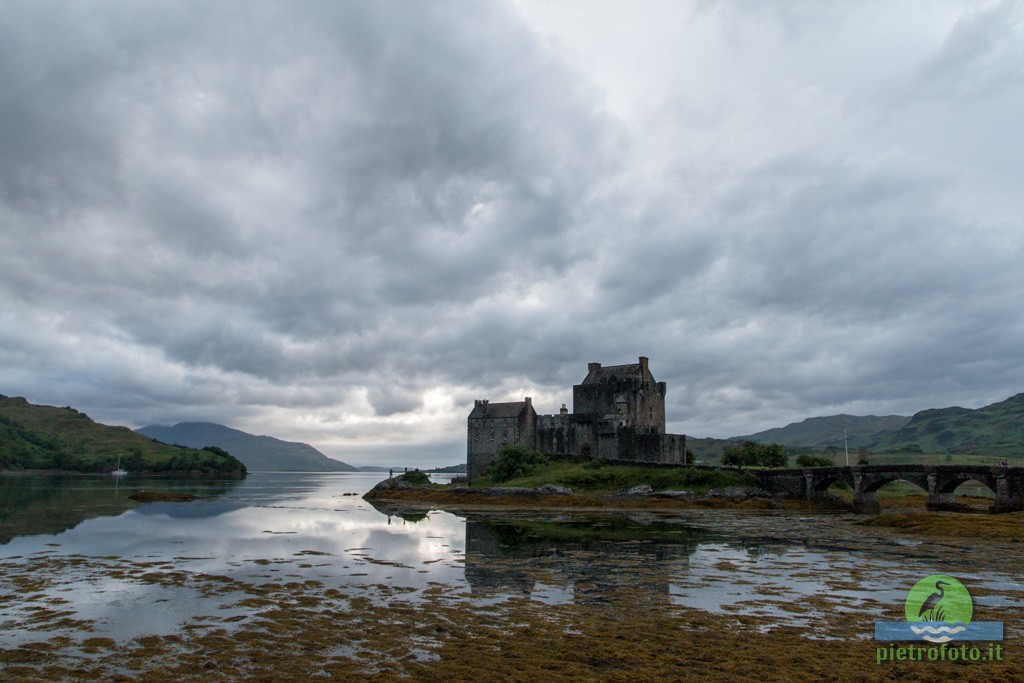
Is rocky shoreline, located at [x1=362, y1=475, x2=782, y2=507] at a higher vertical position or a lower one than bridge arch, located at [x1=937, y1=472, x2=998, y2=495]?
lower

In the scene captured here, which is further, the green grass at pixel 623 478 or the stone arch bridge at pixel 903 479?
the green grass at pixel 623 478

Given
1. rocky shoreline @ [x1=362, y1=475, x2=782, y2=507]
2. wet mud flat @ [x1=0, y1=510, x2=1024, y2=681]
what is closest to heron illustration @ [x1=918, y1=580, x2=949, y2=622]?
wet mud flat @ [x1=0, y1=510, x2=1024, y2=681]

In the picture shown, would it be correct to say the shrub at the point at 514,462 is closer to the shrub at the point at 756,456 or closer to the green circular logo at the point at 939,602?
the shrub at the point at 756,456

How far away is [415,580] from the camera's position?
76.4ft

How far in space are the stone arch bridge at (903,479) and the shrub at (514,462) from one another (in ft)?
93.5

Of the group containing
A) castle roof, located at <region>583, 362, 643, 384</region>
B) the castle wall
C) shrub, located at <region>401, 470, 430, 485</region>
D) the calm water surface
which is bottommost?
shrub, located at <region>401, 470, 430, 485</region>

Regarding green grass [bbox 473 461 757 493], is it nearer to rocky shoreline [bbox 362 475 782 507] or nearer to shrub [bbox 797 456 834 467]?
rocky shoreline [bbox 362 475 782 507]

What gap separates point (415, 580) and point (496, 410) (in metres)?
72.7

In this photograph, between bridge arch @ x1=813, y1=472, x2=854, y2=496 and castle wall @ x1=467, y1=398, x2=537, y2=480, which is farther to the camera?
castle wall @ x1=467, y1=398, x2=537, y2=480

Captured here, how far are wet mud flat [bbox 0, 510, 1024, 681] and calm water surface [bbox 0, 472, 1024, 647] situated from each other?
16 centimetres

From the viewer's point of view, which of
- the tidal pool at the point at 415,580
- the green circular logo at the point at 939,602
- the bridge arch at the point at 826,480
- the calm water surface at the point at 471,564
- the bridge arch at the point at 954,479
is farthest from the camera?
the bridge arch at the point at 826,480

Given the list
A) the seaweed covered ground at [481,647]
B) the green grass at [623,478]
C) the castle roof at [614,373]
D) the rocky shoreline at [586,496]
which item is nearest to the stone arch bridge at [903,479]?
the rocky shoreline at [586,496]

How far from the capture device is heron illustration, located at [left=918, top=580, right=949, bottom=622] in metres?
16.9

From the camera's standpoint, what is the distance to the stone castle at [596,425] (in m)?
83.8
